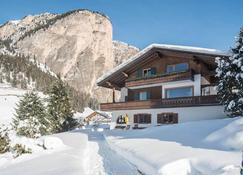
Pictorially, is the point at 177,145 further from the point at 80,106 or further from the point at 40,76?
the point at 40,76

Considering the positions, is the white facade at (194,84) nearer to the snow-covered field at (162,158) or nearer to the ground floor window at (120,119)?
the ground floor window at (120,119)

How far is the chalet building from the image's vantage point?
28.4 meters

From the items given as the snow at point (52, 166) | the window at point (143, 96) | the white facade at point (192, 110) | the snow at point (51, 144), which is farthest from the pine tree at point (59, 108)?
the snow at point (52, 166)

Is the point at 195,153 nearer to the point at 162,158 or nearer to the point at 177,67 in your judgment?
the point at 162,158

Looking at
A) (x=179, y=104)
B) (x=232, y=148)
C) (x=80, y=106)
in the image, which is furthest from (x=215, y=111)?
(x=80, y=106)

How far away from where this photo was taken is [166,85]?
1278 inches

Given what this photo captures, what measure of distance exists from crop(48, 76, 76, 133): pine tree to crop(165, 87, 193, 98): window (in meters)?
18.7

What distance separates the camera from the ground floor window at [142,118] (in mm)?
32938

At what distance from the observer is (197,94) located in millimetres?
29922

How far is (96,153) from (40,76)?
546ft

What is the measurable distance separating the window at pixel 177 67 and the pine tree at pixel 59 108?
61.7ft

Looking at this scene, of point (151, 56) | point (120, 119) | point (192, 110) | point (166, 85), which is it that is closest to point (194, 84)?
point (192, 110)

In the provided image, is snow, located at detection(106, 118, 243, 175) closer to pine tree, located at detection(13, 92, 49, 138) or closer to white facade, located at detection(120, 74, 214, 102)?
white facade, located at detection(120, 74, 214, 102)

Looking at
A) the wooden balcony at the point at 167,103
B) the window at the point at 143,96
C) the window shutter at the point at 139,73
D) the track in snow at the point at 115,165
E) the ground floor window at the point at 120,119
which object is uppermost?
the window shutter at the point at 139,73
